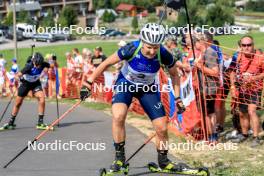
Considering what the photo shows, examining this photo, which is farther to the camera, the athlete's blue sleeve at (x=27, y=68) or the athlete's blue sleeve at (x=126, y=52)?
the athlete's blue sleeve at (x=27, y=68)

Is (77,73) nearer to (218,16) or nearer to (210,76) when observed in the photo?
(210,76)

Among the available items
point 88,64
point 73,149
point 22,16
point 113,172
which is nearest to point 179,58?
point 73,149

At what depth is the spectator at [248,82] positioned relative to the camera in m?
9.96

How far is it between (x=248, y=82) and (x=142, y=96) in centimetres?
297

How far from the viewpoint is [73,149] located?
10.3m

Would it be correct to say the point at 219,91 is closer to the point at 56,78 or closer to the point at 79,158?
the point at 79,158

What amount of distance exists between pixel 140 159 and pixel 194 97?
7.44 feet

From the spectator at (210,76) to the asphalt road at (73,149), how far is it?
1.24 metres

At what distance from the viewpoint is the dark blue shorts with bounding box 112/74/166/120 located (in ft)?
25.6

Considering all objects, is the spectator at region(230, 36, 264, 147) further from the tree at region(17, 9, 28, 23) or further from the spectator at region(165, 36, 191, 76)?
the tree at region(17, 9, 28, 23)

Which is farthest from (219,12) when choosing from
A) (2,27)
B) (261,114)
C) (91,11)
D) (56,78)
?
(261,114)

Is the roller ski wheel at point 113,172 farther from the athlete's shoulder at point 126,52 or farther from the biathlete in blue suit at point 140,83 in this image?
the athlete's shoulder at point 126,52

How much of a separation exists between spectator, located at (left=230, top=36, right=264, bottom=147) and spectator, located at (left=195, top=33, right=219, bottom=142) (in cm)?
36

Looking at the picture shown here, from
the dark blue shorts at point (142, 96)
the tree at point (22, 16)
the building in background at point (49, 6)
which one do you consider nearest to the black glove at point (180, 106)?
the dark blue shorts at point (142, 96)
